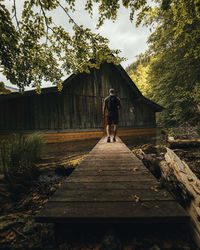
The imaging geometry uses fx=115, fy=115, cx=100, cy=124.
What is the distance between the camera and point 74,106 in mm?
9484

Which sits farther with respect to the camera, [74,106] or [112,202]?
[74,106]

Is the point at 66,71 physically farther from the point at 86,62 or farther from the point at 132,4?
the point at 132,4

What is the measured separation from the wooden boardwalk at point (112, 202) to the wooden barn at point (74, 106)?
25.2 feet

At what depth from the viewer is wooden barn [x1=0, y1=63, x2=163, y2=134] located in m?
8.66

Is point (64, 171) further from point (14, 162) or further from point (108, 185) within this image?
point (108, 185)

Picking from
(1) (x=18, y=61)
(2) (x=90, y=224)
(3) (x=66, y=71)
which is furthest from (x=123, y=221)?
(3) (x=66, y=71)

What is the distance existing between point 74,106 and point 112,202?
889cm

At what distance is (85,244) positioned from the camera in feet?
3.15

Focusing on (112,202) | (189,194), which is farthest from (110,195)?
(189,194)

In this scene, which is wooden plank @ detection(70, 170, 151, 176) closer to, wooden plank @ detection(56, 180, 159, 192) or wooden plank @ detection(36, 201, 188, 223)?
wooden plank @ detection(56, 180, 159, 192)

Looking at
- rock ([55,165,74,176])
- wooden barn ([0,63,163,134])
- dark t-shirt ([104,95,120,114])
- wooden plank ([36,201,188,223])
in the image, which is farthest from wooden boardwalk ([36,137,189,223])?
wooden barn ([0,63,163,134])

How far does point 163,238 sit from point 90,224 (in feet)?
2.09

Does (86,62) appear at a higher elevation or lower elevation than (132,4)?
lower

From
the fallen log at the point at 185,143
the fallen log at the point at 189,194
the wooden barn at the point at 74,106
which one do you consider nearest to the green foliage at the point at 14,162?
the fallen log at the point at 189,194
